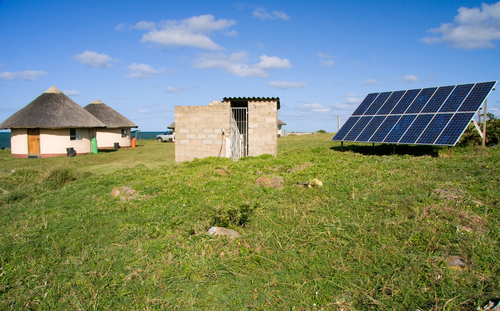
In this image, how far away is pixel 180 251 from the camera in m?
5.11

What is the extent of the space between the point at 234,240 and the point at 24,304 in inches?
119

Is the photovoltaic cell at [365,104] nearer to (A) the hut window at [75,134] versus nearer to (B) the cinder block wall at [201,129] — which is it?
(B) the cinder block wall at [201,129]

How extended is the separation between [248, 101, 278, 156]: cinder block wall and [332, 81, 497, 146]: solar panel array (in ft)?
9.69

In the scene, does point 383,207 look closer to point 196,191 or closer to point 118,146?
point 196,191

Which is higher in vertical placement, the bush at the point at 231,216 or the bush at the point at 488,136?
the bush at the point at 488,136

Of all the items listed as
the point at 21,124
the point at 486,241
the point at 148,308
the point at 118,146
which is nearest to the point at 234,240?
the point at 148,308

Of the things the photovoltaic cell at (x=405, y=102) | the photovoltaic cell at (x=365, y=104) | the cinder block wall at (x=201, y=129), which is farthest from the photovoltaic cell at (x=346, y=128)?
the cinder block wall at (x=201, y=129)

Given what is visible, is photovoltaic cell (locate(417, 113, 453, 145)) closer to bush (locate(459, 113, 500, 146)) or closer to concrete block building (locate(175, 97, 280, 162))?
bush (locate(459, 113, 500, 146))

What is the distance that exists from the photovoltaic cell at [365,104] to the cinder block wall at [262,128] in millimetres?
4109

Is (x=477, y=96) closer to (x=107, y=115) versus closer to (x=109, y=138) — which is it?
(x=109, y=138)

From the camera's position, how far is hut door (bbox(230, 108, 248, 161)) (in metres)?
15.1

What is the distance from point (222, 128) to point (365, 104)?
715 centimetres

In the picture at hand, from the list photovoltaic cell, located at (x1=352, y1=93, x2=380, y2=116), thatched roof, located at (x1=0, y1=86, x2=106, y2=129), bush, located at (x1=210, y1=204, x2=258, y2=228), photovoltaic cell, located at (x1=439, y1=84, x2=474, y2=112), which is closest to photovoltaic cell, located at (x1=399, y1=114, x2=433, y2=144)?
photovoltaic cell, located at (x1=439, y1=84, x2=474, y2=112)

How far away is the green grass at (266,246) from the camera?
4012 millimetres
